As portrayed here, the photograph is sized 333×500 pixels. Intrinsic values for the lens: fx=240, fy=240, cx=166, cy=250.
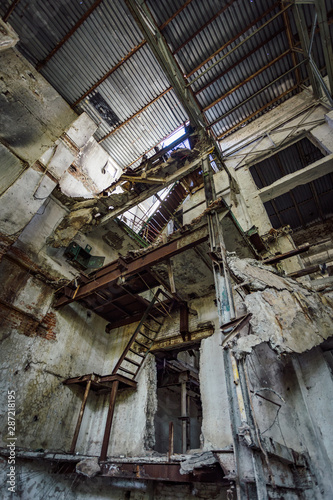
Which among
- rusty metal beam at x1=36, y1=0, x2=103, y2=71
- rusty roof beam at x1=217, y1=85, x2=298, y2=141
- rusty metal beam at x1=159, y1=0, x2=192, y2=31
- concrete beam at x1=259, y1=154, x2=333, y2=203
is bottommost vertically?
concrete beam at x1=259, y1=154, x2=333, y2=203

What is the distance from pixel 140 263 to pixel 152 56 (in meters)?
10.6

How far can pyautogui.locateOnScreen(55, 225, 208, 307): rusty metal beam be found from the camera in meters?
5.94

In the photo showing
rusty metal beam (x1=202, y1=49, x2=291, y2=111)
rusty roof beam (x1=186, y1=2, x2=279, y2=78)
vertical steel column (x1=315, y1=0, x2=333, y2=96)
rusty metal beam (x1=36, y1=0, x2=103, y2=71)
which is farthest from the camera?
rusty metal beam (x1=202, y1=49, x2=291, y2=111)

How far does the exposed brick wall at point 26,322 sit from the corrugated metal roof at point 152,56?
10925 mm

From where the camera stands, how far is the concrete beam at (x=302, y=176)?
32.8 feet

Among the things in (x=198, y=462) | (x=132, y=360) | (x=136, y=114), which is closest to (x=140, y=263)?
(x=132, y=360)

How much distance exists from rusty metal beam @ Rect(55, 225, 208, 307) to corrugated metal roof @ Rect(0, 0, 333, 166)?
32.8 ft

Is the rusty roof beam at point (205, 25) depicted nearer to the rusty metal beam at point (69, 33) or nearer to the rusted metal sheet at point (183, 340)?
the rusty metal beam at point (69, 33)

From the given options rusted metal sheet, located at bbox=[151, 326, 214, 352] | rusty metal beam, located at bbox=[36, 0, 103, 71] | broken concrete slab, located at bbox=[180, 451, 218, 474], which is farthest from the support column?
rusty metal beam, located at bbox=[36, 0, 103, 71]

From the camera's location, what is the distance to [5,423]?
18.0 feet

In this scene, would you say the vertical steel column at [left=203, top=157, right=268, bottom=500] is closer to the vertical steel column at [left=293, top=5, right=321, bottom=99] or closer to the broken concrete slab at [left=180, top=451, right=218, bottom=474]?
the broken concrete slab at [left=180, top=451, right=218, bottom=474]


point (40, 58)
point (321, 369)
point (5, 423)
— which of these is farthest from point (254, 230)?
point (40, 58)

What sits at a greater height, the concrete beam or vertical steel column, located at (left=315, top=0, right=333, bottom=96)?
vertical steel column, located at (left=315, top=0, right=333, bottom=96)

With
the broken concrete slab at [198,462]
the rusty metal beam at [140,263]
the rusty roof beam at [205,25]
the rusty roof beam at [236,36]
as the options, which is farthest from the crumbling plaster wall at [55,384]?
the rusty roof beam at [236,36]
